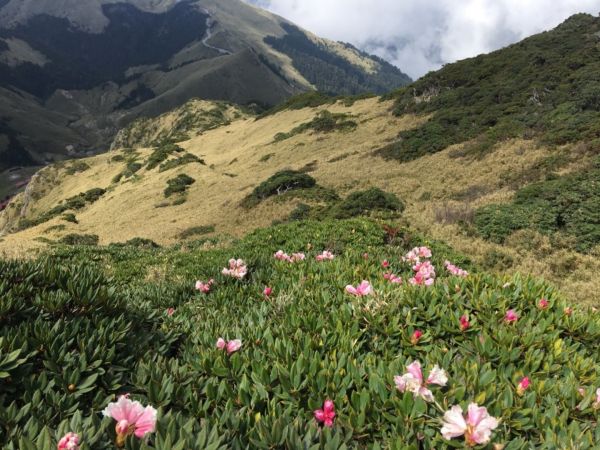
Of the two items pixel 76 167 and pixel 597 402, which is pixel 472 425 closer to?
pixel 597 402

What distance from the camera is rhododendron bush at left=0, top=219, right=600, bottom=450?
204cm

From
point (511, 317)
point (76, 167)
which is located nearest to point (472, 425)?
point (511, 317)

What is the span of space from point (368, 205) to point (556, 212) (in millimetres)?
7876

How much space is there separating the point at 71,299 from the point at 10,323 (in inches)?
18.5

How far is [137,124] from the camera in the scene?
11850 centimetres

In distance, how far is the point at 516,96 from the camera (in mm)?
30766

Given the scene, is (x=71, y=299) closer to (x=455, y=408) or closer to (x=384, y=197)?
(x=455, y=408)

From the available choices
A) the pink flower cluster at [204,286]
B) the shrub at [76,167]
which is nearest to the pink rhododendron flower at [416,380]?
the pink flower cluster at [204,286]

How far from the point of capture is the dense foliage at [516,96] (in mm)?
23922

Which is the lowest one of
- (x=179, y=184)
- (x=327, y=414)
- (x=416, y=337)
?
(x=179, y=184)

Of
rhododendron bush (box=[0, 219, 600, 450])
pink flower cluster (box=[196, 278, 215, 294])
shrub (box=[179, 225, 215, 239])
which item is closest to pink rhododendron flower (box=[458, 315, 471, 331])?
rhododendron bush (box=[0, 219, 600, 450])

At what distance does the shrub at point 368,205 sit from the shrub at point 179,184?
19.2 meters

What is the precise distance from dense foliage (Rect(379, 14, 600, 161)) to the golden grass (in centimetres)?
183

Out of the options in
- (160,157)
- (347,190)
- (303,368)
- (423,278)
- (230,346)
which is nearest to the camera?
(303,368)
